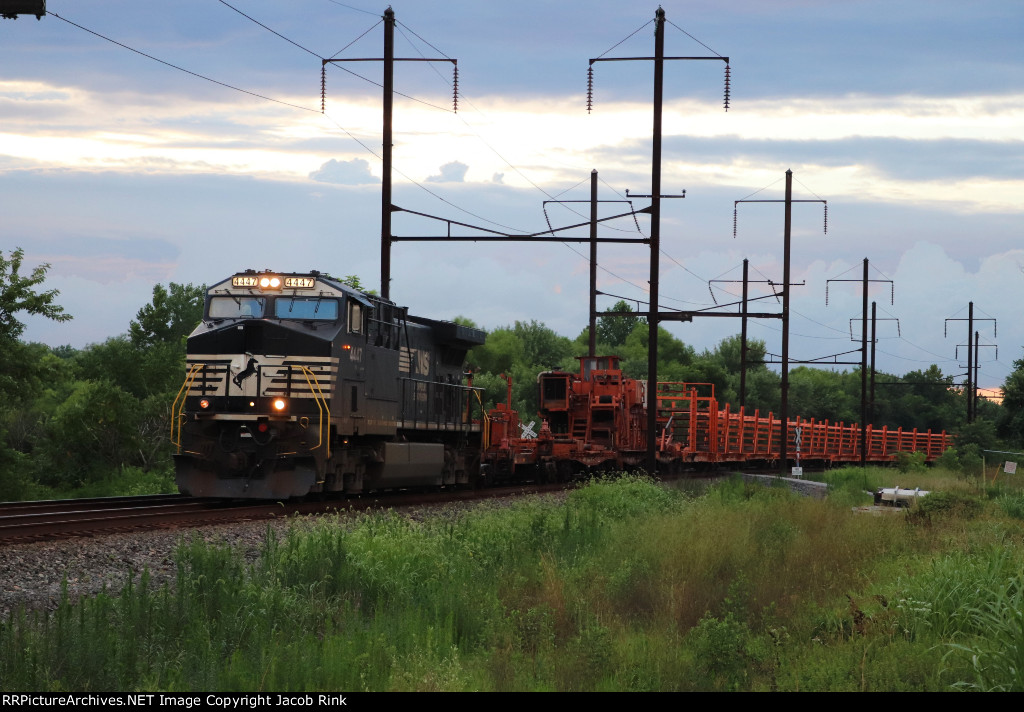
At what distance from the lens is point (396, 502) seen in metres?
21.5

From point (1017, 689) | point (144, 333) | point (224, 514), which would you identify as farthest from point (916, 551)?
point (144, 333)

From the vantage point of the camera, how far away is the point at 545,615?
9883 millimetres

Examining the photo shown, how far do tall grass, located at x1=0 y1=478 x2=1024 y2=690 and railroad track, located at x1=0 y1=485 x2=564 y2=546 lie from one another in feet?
8.03

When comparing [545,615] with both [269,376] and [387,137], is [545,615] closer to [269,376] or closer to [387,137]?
[269,376]

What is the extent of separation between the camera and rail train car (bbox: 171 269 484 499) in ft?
63.5

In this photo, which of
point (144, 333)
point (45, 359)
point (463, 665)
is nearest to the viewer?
point (463, 665)

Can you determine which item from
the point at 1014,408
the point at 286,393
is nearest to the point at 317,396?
the point at 286,393

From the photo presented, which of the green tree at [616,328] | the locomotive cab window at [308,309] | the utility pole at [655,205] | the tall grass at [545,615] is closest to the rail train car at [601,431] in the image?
the utility pole at [655,205]

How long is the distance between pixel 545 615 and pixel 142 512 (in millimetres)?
10677

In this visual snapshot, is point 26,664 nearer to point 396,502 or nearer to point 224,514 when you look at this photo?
point 224,514

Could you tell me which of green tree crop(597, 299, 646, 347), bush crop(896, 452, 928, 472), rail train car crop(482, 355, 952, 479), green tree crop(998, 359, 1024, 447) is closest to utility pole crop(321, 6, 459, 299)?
rail train car crop(482, 355, 952, 479)

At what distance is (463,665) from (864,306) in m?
56.3

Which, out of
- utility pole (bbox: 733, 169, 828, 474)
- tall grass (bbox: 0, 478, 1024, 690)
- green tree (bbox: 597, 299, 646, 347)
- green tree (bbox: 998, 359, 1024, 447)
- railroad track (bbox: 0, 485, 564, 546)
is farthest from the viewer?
green tree (bbox: 597, 299, 646, 347)

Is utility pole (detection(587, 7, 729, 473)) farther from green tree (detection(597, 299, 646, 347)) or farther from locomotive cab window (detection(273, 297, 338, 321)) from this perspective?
green tree (detection(597, 299, 646, 347))
